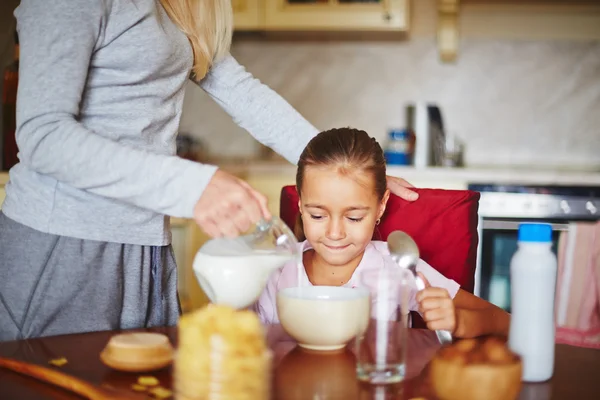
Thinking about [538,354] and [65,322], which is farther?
[65,322]

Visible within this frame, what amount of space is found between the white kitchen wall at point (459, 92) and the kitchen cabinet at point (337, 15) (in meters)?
0.34

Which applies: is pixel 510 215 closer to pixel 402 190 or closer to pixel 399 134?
pixel 399 134

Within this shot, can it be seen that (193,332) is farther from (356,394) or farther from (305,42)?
(305,42)

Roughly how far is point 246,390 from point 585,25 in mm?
3144

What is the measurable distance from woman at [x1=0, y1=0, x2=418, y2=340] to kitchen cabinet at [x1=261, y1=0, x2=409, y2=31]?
5.97 ft

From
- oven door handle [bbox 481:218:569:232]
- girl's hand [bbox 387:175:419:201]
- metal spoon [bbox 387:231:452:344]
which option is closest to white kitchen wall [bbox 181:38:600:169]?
oven door handle [bbox 481:218:569:232]

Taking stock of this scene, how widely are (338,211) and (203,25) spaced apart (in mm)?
429

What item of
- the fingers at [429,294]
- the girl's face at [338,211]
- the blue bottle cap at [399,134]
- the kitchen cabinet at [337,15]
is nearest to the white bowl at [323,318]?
the fingers at [429,294]

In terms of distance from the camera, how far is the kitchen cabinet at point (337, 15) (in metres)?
3.14

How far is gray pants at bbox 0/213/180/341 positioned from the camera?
1.17 meters

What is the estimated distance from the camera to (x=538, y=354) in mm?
936

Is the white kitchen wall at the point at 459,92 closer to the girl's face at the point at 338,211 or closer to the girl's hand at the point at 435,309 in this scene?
the girl's face at the point at 338,211

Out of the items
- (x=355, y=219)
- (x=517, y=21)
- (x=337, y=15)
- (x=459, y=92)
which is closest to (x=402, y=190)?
(x=355, y=219)

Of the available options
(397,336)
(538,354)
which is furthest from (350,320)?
(538,354)
